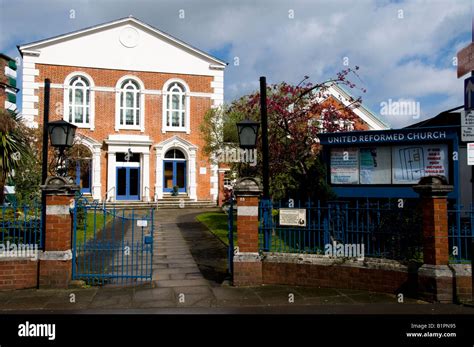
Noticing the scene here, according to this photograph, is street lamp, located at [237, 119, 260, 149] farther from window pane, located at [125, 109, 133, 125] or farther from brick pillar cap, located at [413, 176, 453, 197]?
window pane, located at [125, 109, 133, 125]

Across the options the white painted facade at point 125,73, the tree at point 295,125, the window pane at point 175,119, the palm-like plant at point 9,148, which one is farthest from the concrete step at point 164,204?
the palm-like plant at point 9,148

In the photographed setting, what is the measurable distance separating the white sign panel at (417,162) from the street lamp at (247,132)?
4098mm

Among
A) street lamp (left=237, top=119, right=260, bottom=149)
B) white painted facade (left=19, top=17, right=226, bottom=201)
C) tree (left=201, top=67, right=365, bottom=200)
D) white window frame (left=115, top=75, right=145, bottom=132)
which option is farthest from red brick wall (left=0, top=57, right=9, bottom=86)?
street lamp (left=237, top=119, right=260, bottom=149)

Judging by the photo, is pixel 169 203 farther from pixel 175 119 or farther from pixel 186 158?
pixel 175 119

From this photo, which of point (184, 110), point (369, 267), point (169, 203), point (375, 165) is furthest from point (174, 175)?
point (369, 267)

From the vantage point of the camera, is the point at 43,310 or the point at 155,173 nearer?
the point at 43,310

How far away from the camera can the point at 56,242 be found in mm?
7453

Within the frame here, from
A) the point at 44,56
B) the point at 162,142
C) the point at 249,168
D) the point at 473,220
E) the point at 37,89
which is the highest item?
the point at 44,56

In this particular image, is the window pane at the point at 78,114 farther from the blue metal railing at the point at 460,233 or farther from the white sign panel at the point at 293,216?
the blue metal railing at the point at 460,233

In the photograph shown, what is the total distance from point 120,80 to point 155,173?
6.24 metres

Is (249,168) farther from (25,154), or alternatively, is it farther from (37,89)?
(37,89)

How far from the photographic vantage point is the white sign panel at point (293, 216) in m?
7.73
